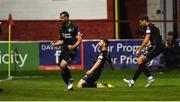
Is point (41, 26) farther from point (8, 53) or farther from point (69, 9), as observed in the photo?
point (8, 53)

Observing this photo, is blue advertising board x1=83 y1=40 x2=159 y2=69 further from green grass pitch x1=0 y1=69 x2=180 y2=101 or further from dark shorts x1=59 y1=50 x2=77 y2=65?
dark shorts x1=59 y1=50 x2=77 y2=65

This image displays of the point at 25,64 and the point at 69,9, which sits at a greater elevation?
the point at 69,9

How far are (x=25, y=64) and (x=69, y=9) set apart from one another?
433 centimetres

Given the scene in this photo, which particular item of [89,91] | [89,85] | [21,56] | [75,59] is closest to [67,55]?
[89,91]

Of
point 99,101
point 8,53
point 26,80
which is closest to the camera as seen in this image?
point 99,101

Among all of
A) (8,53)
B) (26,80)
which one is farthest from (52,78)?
(8,53)

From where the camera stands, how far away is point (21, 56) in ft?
91.0

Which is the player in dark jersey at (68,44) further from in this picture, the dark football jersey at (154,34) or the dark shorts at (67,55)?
the dark football jersey at (154,34)

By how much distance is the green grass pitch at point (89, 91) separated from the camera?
15.9 meters

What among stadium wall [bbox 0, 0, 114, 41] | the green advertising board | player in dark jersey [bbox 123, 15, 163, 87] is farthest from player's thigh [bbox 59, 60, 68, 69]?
stadium wall [bbox 0, 0, 114, 41]

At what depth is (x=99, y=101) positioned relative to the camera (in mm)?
15078

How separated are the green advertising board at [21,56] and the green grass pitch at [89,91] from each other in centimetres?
292

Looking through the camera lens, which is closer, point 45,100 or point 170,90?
point 45,100

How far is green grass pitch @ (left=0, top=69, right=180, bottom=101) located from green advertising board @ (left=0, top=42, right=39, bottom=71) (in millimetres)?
2923
